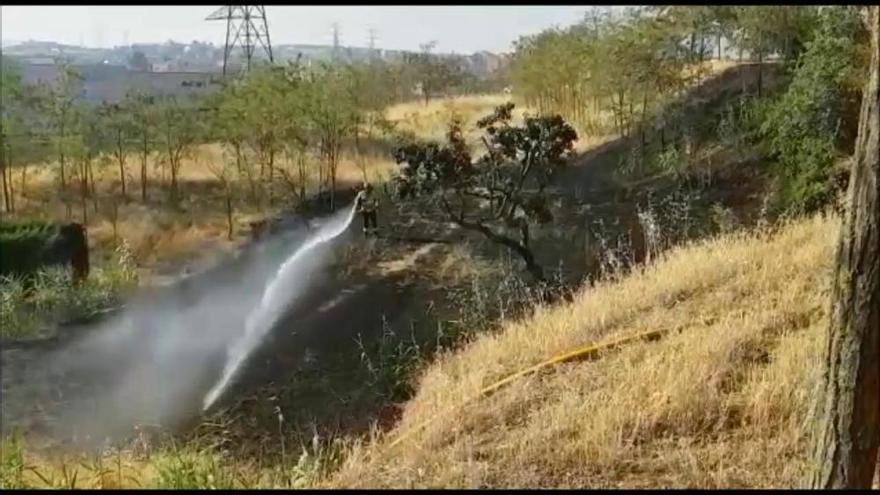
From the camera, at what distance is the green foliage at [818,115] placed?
5.45 meters

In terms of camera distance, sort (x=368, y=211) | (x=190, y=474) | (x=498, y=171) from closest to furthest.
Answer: (x=190, y=474) < (x=498, y=171) < (x=368, y=211)

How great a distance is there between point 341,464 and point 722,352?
1075 mm

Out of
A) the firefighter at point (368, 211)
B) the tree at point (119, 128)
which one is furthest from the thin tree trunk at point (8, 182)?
the firefighter at point (368, 211)

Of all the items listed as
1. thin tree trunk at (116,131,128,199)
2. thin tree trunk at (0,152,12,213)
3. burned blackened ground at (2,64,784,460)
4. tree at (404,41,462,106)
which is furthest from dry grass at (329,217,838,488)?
tree at (404,41,462,106)

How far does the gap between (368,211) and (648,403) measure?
18.3 ft

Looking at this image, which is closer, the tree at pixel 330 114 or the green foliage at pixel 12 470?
the green foliage at pixel 12 470

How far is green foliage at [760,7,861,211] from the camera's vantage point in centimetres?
545

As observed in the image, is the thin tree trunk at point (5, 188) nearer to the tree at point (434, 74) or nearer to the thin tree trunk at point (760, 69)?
the tree at point (434, 74)

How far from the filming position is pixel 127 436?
4.01 metres

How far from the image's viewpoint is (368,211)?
758cm

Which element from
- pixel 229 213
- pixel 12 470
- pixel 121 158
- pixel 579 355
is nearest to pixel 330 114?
pixel 229 213

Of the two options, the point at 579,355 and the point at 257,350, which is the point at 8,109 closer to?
the point at 257,350

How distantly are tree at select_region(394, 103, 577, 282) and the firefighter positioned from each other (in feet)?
3.41

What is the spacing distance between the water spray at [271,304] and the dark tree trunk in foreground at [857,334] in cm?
376
